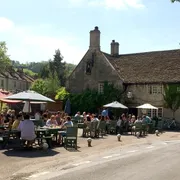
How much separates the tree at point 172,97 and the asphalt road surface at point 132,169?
19711 millimetres

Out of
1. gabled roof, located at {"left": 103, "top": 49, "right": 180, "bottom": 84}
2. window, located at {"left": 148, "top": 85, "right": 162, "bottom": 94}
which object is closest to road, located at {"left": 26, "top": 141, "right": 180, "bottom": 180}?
window, located at {"left": 148, "top": 85, "right": 162, "bottom": 94}

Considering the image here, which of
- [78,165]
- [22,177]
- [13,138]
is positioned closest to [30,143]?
[13,138]

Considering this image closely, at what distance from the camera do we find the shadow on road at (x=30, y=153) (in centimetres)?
1284

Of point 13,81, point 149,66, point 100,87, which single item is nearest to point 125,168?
point 100,87

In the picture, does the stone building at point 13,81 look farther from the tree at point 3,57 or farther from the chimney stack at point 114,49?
the chimney stack at point 114,49

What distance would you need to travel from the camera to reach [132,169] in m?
10.6

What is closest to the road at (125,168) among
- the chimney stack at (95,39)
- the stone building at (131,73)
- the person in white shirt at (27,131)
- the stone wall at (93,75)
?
the person in white shirt at (27,131)

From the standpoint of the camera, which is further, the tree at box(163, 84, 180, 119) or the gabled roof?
the gabled roof

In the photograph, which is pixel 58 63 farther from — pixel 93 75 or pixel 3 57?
pixel 93 75

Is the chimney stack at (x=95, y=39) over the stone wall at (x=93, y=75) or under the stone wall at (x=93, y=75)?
over

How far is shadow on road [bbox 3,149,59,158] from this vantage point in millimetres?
12844

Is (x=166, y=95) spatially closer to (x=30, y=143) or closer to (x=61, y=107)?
(x=61, y=107)

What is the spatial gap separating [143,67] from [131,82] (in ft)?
10.7

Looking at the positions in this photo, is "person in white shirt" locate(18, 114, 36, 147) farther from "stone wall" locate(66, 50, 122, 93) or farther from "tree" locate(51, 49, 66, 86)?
"tree" locate(51, 49, 66, 86)
